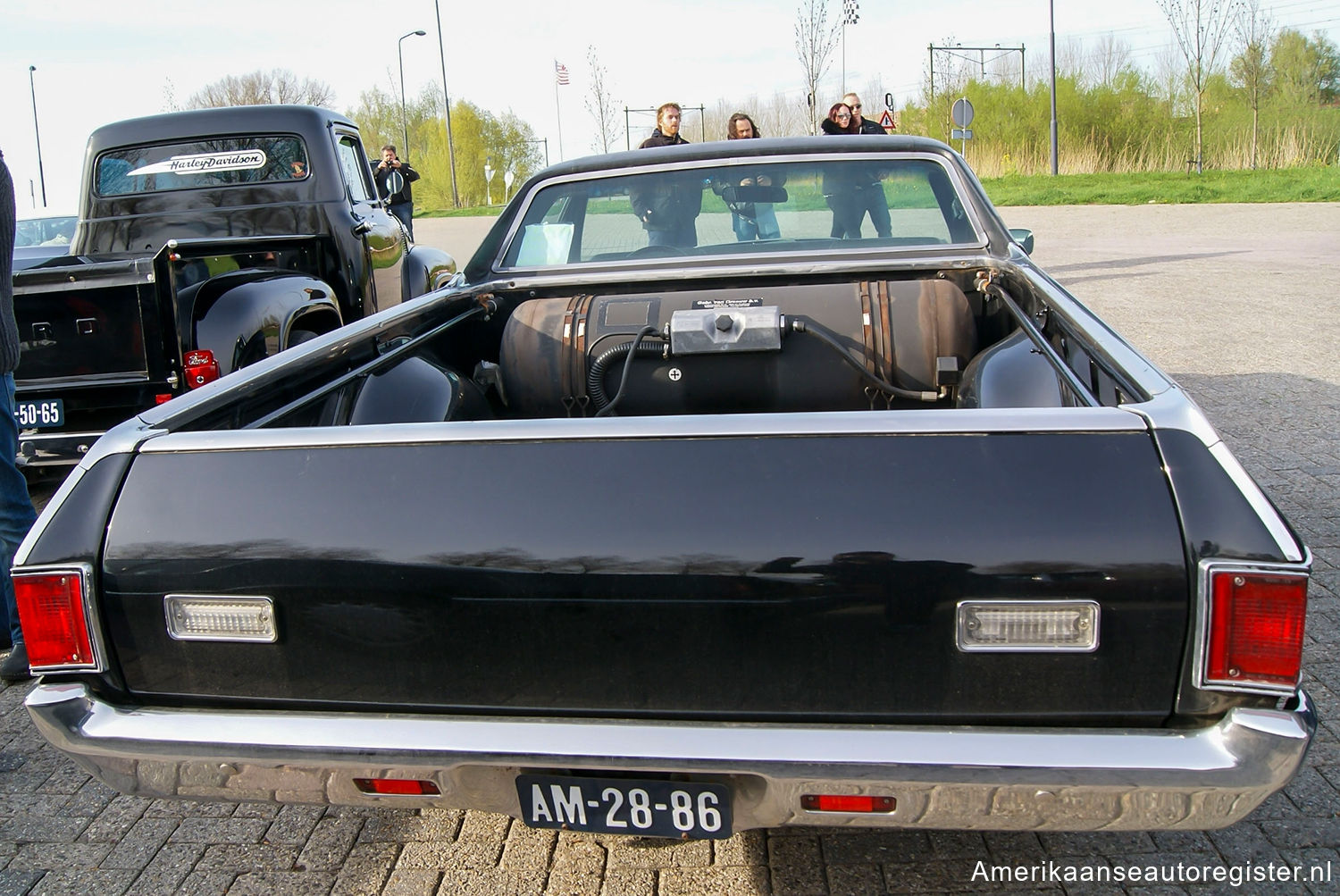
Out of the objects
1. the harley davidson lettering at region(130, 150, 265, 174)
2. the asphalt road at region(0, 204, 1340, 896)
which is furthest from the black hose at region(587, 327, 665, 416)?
the harley davidson lettering at region(130, 150, 265, 174)

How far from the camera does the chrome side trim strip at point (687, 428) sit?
161 cm

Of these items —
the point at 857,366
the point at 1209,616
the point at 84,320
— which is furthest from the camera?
the point at 84,320

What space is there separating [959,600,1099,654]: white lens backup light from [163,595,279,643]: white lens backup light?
3.84 ft

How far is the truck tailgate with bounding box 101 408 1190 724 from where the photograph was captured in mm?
1562

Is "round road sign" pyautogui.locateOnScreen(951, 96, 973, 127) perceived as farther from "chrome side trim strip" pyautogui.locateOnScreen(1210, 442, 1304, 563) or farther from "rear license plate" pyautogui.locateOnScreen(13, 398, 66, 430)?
"chrome side trim strip" pyautogui.locateOnScreen(1210, 442, 1304, 563)

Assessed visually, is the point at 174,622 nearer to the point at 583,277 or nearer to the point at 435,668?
the point at 435,668

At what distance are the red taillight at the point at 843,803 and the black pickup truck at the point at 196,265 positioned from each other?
3024 millimetres

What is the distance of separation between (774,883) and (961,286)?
2180 mm

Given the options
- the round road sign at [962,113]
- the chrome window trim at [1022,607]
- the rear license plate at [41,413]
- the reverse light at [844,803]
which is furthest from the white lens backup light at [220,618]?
the round road sign at [962,113]

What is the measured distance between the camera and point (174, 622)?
1.77m

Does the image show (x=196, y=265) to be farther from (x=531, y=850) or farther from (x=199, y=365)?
(x=531, y=850)

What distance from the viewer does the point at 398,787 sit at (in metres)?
1.76

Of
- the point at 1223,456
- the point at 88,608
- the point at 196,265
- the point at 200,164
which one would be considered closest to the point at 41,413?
the point at 196,265

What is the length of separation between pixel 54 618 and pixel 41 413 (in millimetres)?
3373
